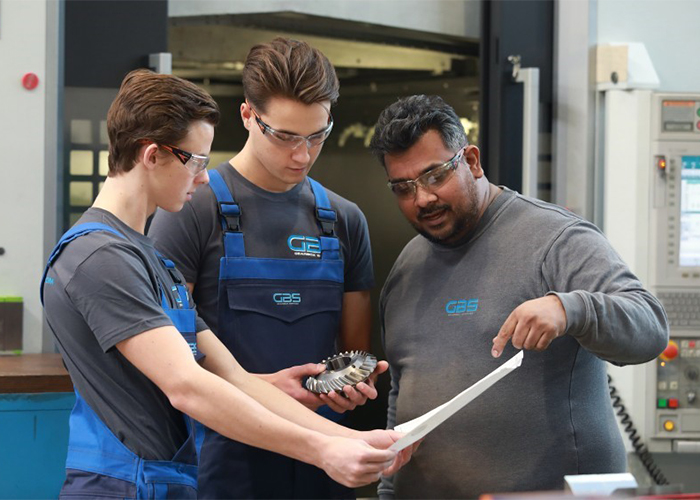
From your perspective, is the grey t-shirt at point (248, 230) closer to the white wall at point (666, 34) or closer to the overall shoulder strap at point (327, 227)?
the overall shoulder strap at point (327, 227)

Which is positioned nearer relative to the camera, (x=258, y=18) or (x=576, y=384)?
(x=576, y=384)

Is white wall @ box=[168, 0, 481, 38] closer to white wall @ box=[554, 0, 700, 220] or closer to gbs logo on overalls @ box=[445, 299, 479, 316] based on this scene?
white wall @ box=[554, 0, 700, 220]

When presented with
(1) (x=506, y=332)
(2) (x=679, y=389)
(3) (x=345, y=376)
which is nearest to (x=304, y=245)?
(3) (x=345, y=376)

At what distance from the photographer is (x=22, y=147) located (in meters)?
2.95

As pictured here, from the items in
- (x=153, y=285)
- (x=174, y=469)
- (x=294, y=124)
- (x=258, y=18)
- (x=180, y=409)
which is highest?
(x=258, y=18)

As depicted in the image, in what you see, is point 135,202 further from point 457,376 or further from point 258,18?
point 258,18

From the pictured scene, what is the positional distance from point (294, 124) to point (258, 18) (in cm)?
174

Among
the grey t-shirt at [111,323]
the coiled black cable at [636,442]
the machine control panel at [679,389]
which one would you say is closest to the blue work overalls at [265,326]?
the grey t-shirt at [111,323]

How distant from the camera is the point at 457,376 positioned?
2033 millimetres

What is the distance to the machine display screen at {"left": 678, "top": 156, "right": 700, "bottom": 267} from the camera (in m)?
3.61

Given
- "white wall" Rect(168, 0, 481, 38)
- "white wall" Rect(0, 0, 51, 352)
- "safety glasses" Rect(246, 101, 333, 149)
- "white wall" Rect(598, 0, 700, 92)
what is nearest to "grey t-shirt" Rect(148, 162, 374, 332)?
"safety glasses" Rect(246, 101, 333, 149)

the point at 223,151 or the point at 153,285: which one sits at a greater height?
the point at 223,151

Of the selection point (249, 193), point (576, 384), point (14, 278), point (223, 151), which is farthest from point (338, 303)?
Result: point (223, 151)

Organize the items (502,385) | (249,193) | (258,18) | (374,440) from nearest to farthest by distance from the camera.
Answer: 1. (374,440)
2. (502,385)
3. (249,193)
4. (258,18)
